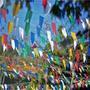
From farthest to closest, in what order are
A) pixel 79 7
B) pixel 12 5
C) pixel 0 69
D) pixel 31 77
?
pixel 31 77, pixel 0 69, pixel 12 5, pixel 79 7

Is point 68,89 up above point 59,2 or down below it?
below

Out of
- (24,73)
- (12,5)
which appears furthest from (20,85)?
(12,5)

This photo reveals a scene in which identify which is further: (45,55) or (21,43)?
(45,55)

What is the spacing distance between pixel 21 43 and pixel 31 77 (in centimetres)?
294

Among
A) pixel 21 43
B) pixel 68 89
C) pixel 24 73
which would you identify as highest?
pixel 21 43

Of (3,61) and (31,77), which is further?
(31,77)

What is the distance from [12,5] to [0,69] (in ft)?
16.0

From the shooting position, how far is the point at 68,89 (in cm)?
862

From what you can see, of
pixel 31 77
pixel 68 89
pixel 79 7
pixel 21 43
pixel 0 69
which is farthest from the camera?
pixel 68 89

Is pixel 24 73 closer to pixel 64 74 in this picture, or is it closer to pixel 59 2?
pixel 64 74

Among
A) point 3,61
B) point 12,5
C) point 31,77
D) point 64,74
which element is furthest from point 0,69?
point 12,5

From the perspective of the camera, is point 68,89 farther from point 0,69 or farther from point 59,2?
point 59,2

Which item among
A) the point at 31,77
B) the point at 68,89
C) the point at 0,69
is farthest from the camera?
the point at 68,89

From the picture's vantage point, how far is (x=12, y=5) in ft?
8.84
